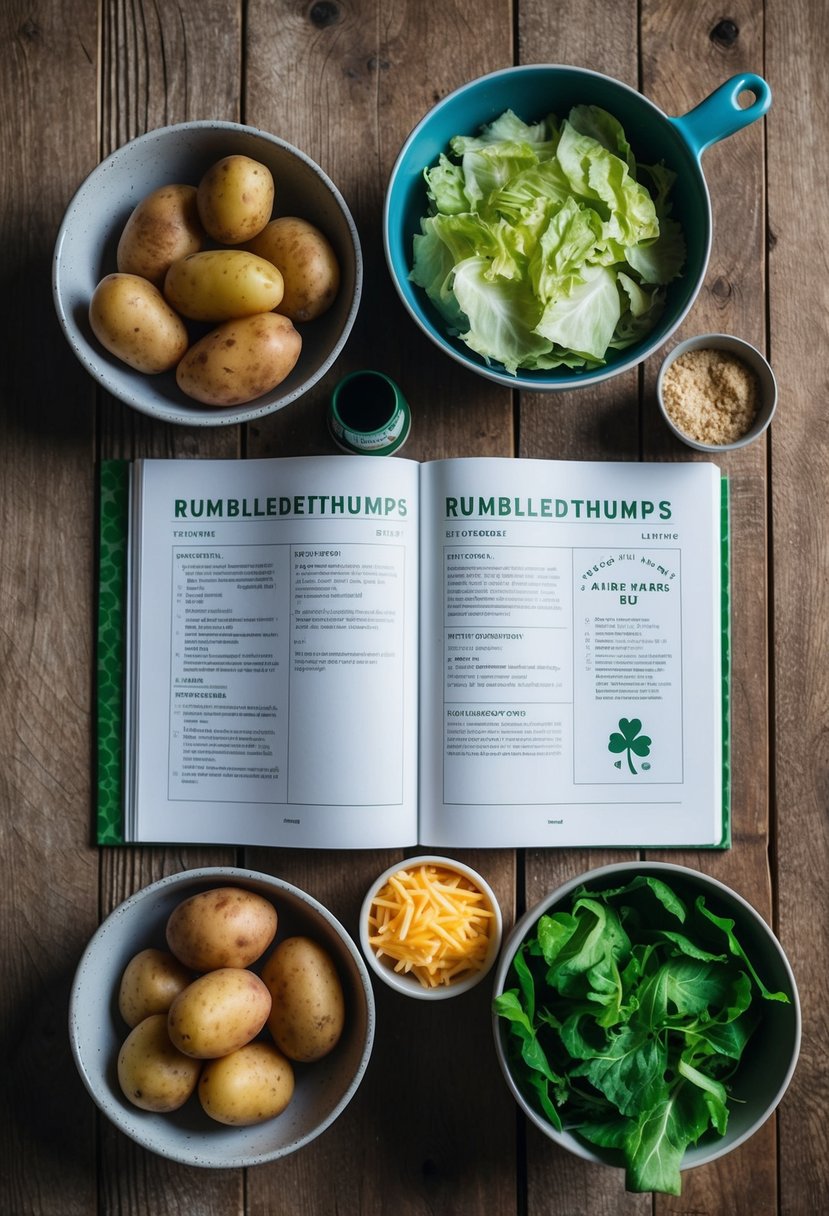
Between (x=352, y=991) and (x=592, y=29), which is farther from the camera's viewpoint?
(x=592, y=29)

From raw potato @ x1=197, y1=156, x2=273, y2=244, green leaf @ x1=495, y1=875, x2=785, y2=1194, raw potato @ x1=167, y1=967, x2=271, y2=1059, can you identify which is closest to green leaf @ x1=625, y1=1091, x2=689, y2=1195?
green leaf @ x1=495, y1=875, x2=785, y2=1194

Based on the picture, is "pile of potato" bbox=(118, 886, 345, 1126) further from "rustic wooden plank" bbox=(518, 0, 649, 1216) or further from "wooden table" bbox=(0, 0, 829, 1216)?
"rustic wooden plank" bbox=(518, 0, 649, 1216)

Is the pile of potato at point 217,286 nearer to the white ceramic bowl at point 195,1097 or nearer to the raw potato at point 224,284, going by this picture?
the raw potato at point 224,284

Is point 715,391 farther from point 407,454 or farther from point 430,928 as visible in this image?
point 430,928

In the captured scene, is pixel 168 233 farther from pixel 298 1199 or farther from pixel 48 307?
pixel 298 1199

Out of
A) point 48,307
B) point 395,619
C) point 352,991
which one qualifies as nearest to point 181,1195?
point 352,991

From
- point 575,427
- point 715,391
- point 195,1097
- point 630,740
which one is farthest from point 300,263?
point 195,1097

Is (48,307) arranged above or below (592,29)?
below
